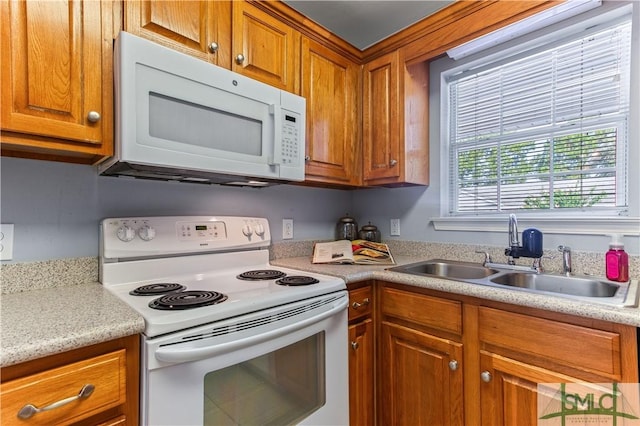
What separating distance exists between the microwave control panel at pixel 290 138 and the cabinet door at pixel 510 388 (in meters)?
1.14

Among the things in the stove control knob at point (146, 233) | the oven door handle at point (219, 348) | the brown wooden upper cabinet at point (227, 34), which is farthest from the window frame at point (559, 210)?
the stove control knob at point (146, 233)

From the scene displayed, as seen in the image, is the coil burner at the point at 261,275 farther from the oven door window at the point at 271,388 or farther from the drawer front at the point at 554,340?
the drawer front at the point at 554,340

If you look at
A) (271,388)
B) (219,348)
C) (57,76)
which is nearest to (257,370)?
(271,388)

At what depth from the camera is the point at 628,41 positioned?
1.41 m

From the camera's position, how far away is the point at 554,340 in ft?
3.44

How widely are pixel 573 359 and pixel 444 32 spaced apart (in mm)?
1573

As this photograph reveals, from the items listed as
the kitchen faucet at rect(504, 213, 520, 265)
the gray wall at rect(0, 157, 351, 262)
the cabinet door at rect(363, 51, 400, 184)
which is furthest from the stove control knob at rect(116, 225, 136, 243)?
the kitchen faucet at rect(504, 213, 520, 265)

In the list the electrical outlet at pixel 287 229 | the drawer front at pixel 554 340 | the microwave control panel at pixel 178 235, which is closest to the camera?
the drawer front at pixel 554 340

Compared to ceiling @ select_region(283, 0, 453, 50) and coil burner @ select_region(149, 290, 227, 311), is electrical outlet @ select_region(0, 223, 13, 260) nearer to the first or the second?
coil burner @ select_region(149, 290, 227, 311)

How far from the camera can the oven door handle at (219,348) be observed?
85cm

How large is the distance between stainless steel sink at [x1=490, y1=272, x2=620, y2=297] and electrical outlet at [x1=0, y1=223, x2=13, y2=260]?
1.94 m

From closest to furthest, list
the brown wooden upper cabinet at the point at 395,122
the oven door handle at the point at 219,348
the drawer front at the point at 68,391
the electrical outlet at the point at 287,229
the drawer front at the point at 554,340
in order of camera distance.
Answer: the drawer front at the point at 68,391 < the oven door handle at the point at 219,348 < the drawer front at the point at 554,340 < the brown wooden upper cabinet at the point at 395,122 < the electrical outlet at the point at 287,229

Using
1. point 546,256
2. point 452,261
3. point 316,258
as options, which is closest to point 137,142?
point 316,258

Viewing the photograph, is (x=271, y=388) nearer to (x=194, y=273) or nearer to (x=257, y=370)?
(x=257, y=370)
